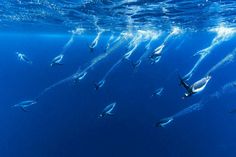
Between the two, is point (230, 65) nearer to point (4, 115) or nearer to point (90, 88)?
point (90, 88)

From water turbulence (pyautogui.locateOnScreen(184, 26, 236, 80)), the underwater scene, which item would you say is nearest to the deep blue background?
the underwater scene

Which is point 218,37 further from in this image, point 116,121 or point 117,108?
point 116,121

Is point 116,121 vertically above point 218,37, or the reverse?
point 218,37

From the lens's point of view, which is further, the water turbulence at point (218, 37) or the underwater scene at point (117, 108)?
the underwater scene at point (117, 108)

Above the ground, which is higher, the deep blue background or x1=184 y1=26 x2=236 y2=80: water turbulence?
x1=184 y1=26 x2=236 y2=80: water turbulence

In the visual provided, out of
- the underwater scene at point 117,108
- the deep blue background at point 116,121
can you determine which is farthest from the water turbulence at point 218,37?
the deep blue background at point 116,121

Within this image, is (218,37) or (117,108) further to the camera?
(218,37)

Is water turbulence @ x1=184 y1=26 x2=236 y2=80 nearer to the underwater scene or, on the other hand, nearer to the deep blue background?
the underwater scene

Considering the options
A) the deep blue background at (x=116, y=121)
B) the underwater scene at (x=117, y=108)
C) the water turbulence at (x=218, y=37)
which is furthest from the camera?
the deep blue background at (x=116, y=121)

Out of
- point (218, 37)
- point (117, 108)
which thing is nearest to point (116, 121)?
point (117, 108)

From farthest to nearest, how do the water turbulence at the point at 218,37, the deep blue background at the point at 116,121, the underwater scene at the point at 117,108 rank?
the deep blue background at the point at 116,121 < the underwater scene at the point at 117,108 < the water turbulence at the point at 218,37

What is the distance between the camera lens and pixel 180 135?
35.2 meters

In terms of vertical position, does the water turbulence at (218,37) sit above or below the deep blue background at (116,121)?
above

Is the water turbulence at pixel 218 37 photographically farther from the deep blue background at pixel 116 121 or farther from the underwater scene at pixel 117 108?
the deep blue background at pixel 116 121
